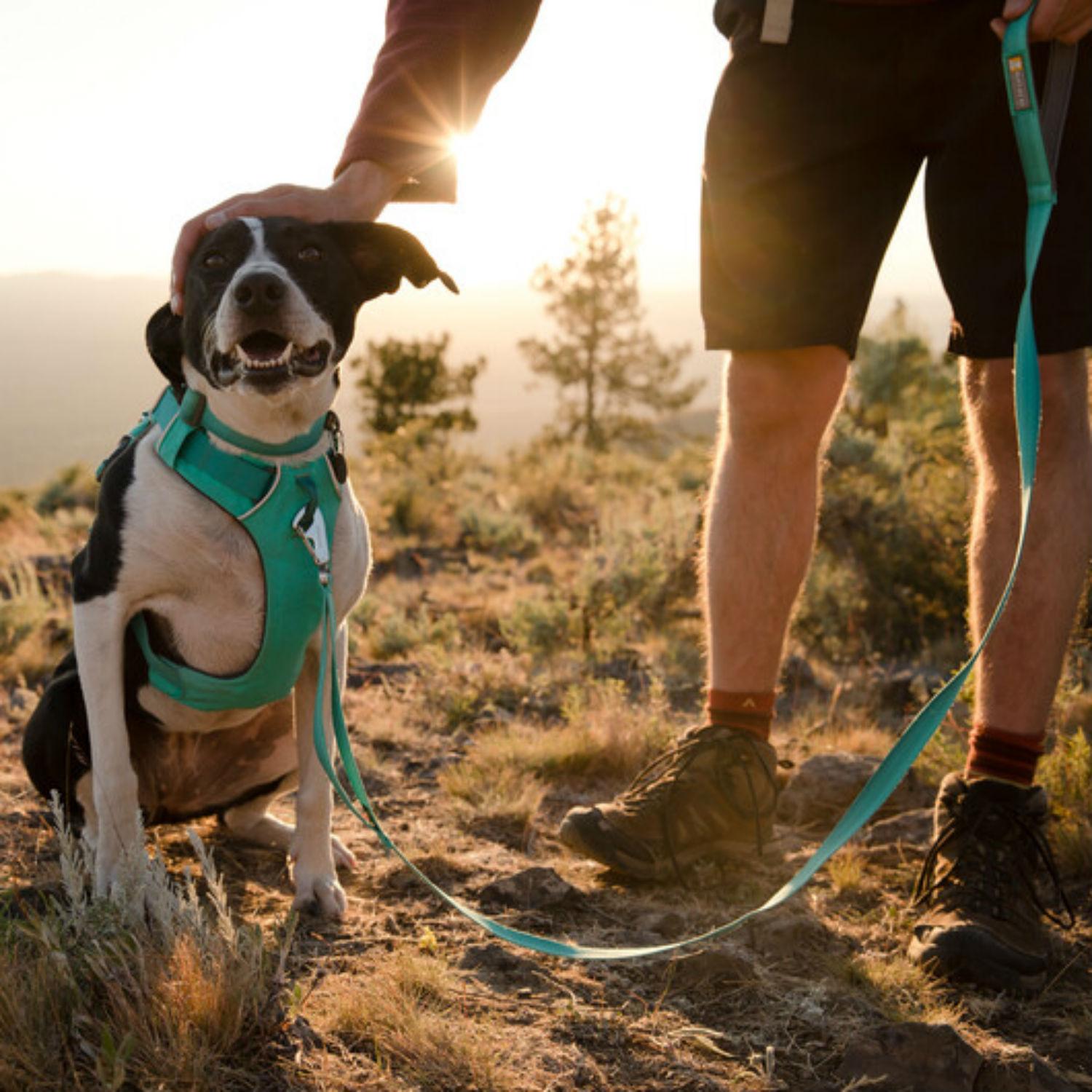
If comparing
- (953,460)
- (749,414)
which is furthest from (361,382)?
(749,414)

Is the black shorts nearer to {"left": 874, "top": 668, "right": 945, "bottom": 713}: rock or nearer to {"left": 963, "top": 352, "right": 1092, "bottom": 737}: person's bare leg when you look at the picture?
{"left": 963, "top": 352, "right": 1092, "bottom": 737}: person's bare leg

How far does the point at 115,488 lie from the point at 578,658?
285cm

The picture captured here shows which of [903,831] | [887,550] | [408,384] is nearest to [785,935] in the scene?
[903,831]

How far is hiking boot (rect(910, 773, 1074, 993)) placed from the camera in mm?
2336

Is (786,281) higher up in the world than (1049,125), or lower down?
lower down

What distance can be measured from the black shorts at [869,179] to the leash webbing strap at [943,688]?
20cm

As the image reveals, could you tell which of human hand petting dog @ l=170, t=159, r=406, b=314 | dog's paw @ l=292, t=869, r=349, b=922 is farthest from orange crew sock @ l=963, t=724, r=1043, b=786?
human hand petting dog @ l=170, t=159, r=406, b=314

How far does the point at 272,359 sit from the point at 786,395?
3.99ft

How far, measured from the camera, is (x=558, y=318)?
30875mm

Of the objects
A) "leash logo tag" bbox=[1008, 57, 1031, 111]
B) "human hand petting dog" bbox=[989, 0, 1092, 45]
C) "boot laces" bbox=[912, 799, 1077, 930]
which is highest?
"human hand petting dog" bbox=[989, 0, 1092, 45]

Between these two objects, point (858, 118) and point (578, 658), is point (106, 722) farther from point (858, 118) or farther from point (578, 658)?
point (578, 658)

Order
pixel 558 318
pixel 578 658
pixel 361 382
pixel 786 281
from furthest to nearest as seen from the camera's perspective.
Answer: pixel 558 318
pixel 361 382
pixel 578 658
pixel 786 281

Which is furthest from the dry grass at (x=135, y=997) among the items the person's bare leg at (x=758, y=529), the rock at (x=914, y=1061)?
the person's bare leg at (x=758, y=529)

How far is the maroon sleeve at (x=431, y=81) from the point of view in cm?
259
